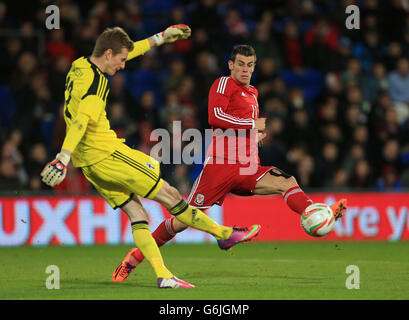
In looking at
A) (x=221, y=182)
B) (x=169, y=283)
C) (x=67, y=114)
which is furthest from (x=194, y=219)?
(x=67, y=114)

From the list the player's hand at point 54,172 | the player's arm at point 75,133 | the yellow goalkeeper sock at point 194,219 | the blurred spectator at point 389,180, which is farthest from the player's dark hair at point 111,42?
the blurred spectator at point 389,180

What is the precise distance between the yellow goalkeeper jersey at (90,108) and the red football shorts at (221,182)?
1270 mm

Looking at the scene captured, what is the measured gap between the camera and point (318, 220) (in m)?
7.52

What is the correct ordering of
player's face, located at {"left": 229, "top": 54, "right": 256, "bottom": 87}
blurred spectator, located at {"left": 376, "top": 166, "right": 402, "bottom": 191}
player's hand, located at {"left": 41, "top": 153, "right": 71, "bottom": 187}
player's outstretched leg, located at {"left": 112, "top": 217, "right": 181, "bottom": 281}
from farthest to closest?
blurred spectator, located at {"left": 376, "top": 166, "right": 402, "bottom": 191}, player's face, located at {"left": 229, "top": 54, "right": 256, "bottom": 87}, player's outstretched leg, located at {"left": 112, "top": 217, "right": 181, "bottom": 281}, player's hand, located at {"left": 41, "top": 153, "right": 71, "bottom": 187}

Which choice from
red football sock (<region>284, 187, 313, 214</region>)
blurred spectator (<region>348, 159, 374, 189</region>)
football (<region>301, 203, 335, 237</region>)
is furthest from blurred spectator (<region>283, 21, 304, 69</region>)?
football (<region>301, 203, 335, 237</region>)

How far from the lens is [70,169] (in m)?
13.0

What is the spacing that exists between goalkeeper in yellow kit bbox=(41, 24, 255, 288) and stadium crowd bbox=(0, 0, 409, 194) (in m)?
5.58

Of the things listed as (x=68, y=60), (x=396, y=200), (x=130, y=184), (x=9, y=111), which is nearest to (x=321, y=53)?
(x=396, y=200)

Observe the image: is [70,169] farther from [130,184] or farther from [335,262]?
[130,184]

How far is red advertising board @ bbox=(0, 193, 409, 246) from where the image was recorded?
12.4m

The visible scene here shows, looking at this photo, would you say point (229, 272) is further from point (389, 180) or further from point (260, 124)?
point (389, 180)

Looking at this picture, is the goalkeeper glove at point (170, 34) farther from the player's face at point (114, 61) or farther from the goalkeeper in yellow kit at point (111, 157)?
the player's face at point (114, 61)

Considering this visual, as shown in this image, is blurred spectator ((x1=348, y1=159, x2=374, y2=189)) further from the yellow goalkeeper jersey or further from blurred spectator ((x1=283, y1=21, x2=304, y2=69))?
the yellow goalkeeper jersey

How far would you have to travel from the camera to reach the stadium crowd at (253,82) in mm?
13250
